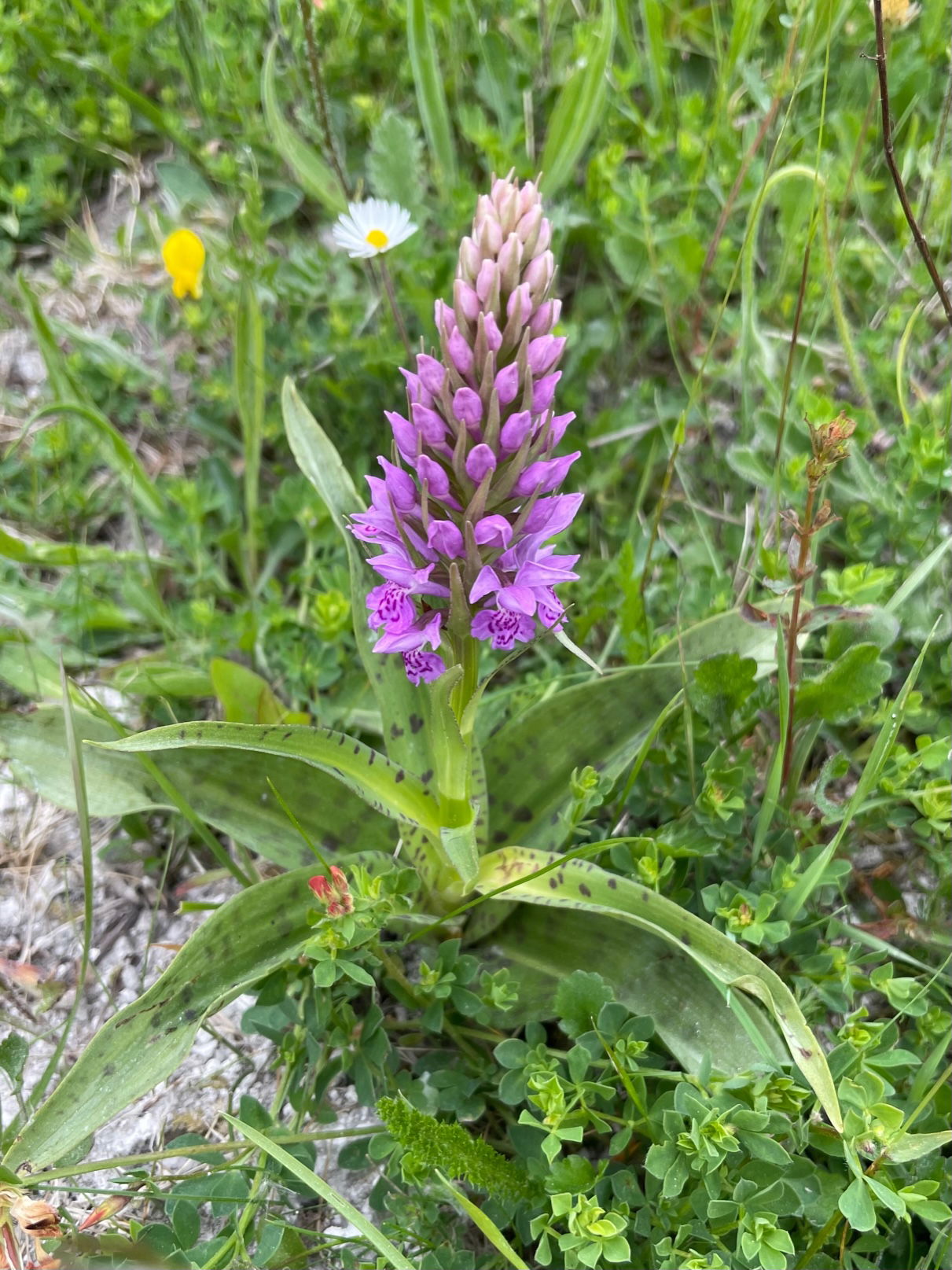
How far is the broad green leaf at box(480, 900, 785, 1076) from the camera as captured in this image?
1.72 m

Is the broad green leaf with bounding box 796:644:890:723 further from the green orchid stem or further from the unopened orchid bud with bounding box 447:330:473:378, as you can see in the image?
the unopened orchid bud with bounding box 447:330:473:378

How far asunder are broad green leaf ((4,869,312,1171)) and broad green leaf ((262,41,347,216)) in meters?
2.22

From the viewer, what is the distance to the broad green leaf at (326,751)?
1630 millimetres

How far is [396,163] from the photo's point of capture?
9.97 ft

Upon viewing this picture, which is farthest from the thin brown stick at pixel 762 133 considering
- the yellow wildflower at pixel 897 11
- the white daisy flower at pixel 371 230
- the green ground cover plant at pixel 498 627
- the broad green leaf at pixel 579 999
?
→ the broad green leaf at pixel 579 999

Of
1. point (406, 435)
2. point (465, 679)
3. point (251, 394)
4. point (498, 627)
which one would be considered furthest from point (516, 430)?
point (251, 394)

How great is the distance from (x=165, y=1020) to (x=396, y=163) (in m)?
2.60

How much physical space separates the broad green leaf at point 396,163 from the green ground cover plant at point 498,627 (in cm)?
1

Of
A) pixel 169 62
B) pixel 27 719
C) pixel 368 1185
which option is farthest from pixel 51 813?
pixel 169 62

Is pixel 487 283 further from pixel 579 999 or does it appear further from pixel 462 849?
pixel 579 999

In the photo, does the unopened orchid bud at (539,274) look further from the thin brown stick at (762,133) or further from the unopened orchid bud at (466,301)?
the thin brown stick at (762,133)

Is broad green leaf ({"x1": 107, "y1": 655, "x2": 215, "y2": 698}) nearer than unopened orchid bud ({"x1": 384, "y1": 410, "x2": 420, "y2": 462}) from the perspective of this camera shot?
No

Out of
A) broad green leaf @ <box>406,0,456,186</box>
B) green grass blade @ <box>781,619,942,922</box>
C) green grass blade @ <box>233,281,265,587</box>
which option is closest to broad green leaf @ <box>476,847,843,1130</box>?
green grass blade @ <box>781,619,942,922</box>

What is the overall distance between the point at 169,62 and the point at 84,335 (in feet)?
3.98
